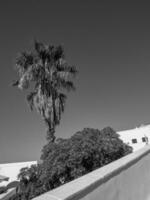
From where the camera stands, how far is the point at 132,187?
9.61 ft

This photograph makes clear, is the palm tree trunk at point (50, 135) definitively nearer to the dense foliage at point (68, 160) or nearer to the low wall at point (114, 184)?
the dense foliage at point (68, 160)

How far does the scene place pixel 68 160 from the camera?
7352 mm

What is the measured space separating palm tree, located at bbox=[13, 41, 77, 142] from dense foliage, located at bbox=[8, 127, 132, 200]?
14.5 ft

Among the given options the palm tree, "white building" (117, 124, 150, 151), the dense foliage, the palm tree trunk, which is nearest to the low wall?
the dense foliage

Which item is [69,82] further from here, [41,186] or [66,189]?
[66,189]

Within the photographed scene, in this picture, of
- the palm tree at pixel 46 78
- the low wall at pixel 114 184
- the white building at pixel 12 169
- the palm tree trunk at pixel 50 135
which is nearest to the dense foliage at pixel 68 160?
the palm tree trunk at pixel 50 135

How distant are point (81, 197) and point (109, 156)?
22.6 feet

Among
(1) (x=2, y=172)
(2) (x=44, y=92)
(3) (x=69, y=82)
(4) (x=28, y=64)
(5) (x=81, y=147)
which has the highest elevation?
(4) (x=28, y=64)

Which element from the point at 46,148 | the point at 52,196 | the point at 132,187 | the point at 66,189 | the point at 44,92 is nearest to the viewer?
the point at 52,196

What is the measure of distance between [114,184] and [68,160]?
17.0ft

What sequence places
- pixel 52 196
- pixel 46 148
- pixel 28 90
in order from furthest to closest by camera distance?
pixel 28 90
pixel 46 148
pixel 52 196

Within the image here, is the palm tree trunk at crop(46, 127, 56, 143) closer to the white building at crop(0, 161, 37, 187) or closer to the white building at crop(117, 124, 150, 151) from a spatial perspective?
the white building at crop(0, 161, 37, 187)

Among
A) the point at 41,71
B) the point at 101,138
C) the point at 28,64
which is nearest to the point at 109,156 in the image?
the point at 101,138

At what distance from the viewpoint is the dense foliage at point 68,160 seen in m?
6.92
